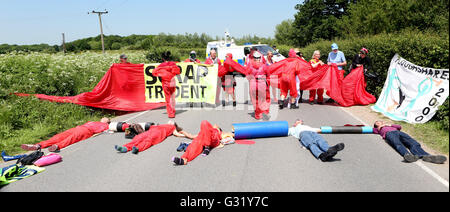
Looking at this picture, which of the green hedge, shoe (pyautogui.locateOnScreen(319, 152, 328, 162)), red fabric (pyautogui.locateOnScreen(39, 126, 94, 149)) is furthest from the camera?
the green hedge

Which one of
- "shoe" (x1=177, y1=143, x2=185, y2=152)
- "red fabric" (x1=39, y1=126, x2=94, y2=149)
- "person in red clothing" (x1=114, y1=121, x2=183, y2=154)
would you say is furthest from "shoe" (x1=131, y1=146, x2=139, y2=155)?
"red fabric" (x1=39, y1=126, x2=94, y2=149)

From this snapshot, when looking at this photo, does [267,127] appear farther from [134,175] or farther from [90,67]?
[90,67]

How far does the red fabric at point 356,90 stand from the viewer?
35.4ft

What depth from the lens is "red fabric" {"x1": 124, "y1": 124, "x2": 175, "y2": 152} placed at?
6738 millimetres

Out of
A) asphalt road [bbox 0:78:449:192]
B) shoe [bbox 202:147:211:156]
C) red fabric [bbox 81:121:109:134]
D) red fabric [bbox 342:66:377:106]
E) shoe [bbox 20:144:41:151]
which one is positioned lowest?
asphalt road [bbox 0:78:449:192]

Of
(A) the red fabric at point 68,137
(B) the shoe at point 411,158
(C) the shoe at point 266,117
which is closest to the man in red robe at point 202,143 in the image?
(C) the shoe at point 266,117

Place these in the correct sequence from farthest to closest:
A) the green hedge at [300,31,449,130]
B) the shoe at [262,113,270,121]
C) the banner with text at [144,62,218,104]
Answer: the banner with text at [144,62,218,104] < the shoe at [262,113,270,121] < the green hedge at [300,31,449,130]

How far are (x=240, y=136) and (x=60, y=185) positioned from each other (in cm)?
359

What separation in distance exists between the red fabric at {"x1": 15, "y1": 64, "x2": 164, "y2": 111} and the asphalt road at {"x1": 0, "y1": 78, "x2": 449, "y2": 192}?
11.3 feet

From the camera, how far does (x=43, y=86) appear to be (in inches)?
427

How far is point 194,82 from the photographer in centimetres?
1123

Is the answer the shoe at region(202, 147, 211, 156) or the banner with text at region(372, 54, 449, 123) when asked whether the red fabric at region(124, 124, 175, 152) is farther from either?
the banner with text at region(372, 54, 449, 123)

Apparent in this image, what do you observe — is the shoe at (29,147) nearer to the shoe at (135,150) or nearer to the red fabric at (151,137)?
the red fabric at (151,137)

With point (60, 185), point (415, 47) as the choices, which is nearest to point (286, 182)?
point (60, 185)
